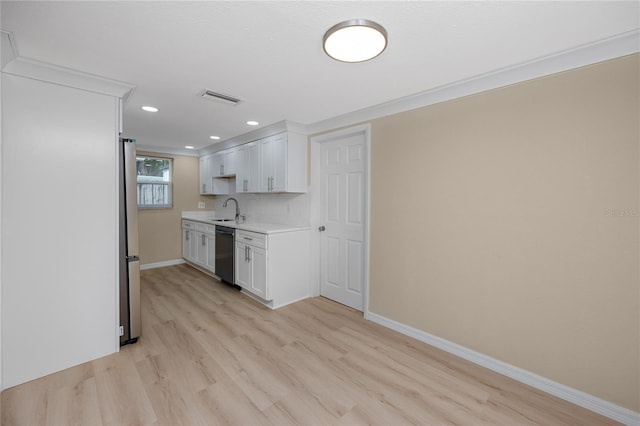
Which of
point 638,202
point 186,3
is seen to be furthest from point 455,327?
point 186,3

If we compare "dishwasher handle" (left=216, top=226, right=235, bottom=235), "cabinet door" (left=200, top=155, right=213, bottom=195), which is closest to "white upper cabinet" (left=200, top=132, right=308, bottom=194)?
"cabinet door" (left=200, top=155, right=213, bottom=195)

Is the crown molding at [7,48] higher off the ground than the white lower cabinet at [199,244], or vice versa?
the crown molding at [7,48]

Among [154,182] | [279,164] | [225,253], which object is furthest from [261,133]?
[154,182]

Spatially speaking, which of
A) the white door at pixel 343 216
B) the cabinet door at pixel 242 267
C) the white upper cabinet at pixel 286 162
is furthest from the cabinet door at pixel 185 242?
the white door at pixel 343 216

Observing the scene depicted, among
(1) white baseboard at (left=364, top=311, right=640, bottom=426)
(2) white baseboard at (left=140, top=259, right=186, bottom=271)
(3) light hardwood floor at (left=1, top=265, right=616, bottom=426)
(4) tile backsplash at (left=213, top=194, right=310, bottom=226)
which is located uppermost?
(4) tile backsplash at (left=213, top=194, right=310, bottom=226)

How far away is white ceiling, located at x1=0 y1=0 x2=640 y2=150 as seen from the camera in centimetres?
143

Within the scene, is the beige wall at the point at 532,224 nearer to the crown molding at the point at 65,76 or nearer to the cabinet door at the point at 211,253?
the crown molding at the point at 65,76

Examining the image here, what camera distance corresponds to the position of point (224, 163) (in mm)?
4988

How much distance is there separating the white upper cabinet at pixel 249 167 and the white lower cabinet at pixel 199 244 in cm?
88

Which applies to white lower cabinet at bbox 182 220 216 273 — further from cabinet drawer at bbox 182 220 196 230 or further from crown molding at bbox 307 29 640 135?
crown molding at bbox 307 29 640 135

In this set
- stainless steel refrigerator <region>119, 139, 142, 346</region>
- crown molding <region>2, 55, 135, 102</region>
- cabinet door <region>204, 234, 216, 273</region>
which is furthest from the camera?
cabinet door <region>204, 234, 216, 273</region>

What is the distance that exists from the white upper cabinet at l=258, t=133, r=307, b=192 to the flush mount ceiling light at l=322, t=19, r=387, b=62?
202cm

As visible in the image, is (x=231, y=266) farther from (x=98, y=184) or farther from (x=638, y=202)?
(x=638, y=202)

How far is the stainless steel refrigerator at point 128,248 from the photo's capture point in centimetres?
244
